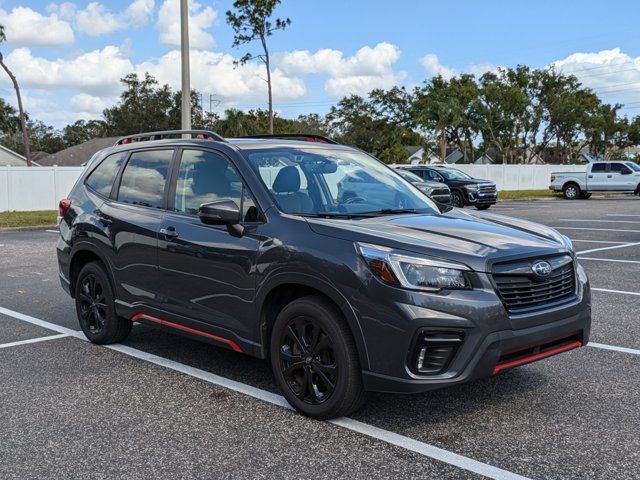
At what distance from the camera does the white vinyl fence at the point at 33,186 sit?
26.9 metres

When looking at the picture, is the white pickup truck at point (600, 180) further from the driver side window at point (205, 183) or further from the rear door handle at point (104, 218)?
the driver side window at point (205, 183)

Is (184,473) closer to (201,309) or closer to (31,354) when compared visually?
(201,309)

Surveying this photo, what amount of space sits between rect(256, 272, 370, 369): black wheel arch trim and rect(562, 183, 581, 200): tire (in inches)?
1314

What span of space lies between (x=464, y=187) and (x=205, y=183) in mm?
22666

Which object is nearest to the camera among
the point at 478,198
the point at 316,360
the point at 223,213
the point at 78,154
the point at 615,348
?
the point at 316,360

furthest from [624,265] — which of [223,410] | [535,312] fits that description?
[223,410]

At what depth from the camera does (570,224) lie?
18391mm

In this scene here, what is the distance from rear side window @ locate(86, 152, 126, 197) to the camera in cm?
614

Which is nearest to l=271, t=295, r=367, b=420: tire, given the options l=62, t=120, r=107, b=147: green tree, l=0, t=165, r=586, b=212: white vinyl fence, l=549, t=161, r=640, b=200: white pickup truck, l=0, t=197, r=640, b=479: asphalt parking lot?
l=0, t=197, r=640, b=479: asphalt parking lot

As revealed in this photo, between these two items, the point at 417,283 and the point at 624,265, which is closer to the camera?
the point at 417,283

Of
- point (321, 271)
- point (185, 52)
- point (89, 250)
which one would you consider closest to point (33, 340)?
point (89, 250)

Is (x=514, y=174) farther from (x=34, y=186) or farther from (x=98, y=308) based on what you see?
(x=98, y=308)

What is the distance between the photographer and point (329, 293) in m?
3.99

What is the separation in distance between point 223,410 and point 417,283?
1563mm
